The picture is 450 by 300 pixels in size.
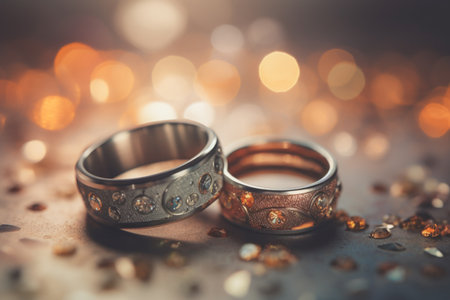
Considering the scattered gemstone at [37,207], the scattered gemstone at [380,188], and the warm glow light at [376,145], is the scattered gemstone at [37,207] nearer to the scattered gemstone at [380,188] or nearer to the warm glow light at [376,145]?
the scattered gemstone at [380,188]

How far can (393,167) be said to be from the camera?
2146mm

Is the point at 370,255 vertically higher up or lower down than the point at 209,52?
lower down

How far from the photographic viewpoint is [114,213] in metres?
1.54

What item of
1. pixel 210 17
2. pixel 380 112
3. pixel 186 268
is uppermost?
pixel 210 17

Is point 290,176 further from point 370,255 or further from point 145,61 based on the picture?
point 145,61

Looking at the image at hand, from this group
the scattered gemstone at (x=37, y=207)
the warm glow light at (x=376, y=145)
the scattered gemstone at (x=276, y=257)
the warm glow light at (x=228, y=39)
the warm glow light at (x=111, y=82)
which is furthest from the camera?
the warm glow light at (x=228, y=39)

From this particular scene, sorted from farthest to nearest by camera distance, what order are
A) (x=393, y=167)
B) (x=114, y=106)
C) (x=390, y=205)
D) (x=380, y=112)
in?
1. (x=114, y=106)
2. (x=380, y=112)
3. (x=393, y=167)
4. (x=390, y=205)

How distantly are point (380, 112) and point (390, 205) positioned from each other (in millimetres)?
1093

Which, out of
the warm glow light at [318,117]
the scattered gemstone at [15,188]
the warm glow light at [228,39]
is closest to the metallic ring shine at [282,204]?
the warm glow light at [318,117]

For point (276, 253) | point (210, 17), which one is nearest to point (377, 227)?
point (276, 253)

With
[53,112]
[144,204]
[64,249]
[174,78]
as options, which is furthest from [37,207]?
[174,78]

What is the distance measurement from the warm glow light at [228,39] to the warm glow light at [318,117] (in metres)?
1.07

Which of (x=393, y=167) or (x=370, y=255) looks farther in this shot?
(x=393, y=167)

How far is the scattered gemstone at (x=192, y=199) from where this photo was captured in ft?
5.10
